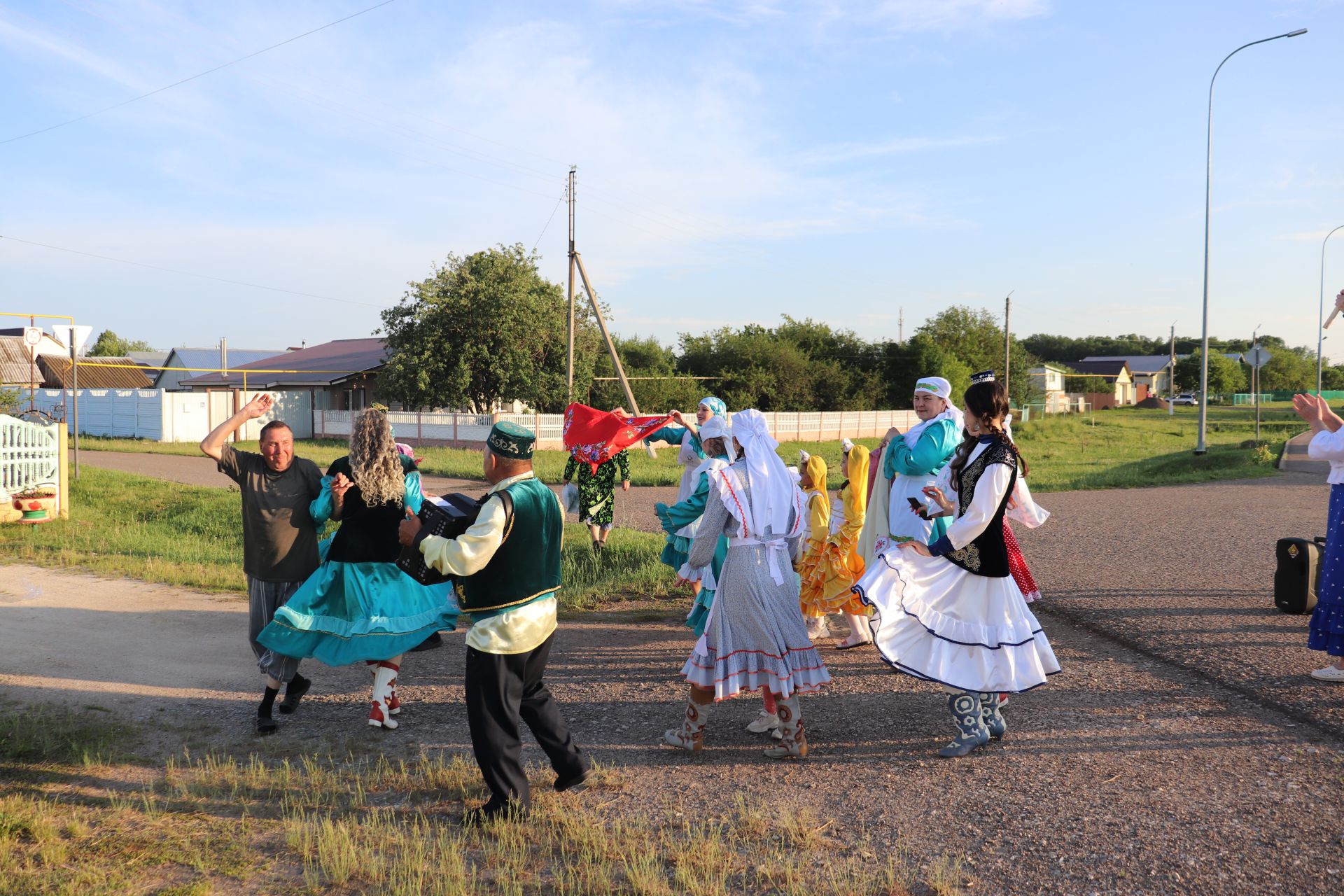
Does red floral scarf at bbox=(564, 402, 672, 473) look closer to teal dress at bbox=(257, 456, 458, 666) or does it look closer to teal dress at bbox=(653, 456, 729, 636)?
teal dress at bbox=(653, 456, 729, 636)

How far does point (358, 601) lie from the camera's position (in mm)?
5172

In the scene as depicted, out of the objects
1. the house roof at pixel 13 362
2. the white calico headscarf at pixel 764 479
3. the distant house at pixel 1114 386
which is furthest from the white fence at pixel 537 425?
the distant house at pixel 1114 386

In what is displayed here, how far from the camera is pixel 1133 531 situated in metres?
13.0

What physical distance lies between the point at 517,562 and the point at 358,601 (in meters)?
1.48

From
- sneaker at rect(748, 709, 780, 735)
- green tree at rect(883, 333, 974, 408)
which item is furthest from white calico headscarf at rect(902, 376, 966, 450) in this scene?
green tree at rect(883, 333, 974, 408)

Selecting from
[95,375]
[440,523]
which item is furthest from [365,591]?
[95,375]

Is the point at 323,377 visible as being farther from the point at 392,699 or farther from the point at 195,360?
the point at 392,699

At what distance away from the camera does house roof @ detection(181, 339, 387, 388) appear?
39.1 m

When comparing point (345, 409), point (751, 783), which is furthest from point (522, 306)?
point (751, 783)

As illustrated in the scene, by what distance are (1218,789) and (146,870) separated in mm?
4704

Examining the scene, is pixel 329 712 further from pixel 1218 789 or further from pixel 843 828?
pixel 1218 789

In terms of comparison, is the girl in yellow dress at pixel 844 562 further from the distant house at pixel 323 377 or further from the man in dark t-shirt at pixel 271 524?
the distant house at pixel 323 377

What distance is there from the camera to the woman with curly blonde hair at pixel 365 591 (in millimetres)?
5109

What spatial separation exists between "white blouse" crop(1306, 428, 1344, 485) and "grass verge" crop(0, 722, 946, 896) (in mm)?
4127
